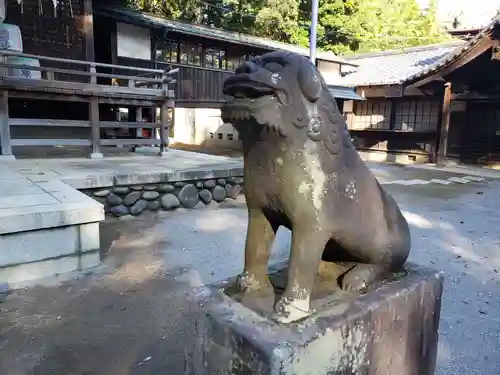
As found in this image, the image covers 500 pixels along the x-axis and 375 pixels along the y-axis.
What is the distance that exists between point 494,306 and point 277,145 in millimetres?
2982

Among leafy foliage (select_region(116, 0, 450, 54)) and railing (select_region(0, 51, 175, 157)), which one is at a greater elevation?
leafy foliage (select_region(116, 0, 450, 54))

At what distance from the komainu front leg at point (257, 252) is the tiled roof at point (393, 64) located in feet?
50.0

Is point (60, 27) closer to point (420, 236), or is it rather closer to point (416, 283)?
point (420, 236)

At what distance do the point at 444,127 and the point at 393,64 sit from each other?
5.64m

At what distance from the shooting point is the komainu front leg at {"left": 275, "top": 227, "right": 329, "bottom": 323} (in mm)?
1634

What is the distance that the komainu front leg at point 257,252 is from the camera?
1848 mm

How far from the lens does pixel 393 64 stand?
59.6 feet

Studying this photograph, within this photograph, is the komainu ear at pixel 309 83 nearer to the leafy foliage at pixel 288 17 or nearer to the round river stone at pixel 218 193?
the round river stone at pixel 218 193

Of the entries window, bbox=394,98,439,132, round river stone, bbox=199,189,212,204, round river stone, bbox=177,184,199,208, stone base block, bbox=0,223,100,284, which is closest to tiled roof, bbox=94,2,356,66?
window, bbox=394,98,439,132

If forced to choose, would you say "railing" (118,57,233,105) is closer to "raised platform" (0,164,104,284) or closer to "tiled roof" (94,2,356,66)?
"tiled roof" (94,2,356,66)

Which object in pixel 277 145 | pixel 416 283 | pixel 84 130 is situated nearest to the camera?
pixel 277 145

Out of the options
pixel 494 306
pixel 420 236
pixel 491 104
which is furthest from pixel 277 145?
pixel 491 104

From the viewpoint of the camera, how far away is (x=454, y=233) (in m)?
5.80

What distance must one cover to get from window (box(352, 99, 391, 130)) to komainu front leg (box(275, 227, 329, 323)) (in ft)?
52.9
